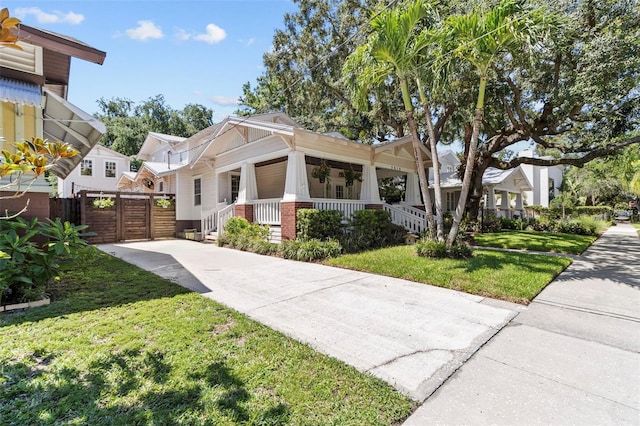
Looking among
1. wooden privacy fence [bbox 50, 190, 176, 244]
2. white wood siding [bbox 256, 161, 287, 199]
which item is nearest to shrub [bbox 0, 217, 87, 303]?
wooden privacy fence [bbox 50, 190, 176, 244]

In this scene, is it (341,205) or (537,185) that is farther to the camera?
(537,185)

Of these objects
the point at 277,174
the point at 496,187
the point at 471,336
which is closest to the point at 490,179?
the point at 496,187

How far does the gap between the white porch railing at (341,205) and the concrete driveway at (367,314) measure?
3659 millimetres

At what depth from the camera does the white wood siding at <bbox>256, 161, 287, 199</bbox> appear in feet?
48.5

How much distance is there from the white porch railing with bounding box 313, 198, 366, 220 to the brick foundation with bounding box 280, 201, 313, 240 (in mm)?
634

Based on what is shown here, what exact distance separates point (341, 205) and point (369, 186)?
176cm

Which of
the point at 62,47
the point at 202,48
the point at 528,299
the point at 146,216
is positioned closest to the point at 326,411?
the point at 528,299

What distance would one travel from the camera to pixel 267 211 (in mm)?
11625

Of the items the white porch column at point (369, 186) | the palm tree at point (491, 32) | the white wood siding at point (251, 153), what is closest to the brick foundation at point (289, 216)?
the white wood siding at point (251, 153)

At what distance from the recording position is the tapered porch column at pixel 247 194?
12.1 metres

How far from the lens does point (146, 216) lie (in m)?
14.6

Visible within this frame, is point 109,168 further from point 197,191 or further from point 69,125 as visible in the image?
point 69,125

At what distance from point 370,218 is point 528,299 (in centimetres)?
600

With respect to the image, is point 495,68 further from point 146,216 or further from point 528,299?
point 146,216
